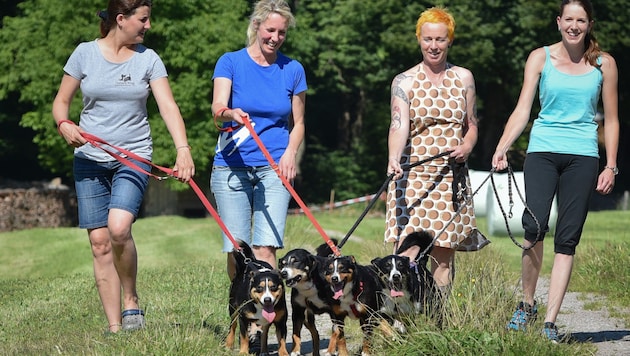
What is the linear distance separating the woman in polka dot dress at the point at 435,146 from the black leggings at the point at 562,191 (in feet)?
1.53

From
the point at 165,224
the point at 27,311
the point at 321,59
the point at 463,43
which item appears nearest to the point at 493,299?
the point at 27,311

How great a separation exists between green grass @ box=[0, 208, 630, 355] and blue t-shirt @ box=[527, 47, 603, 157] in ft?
3.37

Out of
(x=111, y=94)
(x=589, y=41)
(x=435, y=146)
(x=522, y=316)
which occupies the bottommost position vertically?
(x=522, y=316)

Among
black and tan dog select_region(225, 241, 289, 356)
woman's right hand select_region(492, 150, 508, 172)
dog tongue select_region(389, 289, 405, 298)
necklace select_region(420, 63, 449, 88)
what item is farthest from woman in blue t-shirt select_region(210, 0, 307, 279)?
woman's right hand select_region(492, 150, 508, 172)

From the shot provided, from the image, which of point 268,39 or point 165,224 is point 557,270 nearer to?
point 268,39

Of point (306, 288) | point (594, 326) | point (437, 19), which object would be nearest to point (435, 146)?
point (437, 19)

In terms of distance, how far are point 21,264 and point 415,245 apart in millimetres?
13508

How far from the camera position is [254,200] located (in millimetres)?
7906

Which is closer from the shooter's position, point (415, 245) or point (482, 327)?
point (482, 327)

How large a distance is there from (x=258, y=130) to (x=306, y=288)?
1.10 meters

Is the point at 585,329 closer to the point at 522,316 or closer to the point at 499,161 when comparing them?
the point at 522,316

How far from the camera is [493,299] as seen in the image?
7.44 m

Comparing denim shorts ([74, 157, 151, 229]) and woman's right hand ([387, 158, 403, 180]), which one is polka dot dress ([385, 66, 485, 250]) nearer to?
woman's right hand ([387, 158, 403, 180])

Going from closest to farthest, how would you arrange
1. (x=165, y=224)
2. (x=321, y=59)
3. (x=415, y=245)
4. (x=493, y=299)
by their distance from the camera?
1. (x=493, y=299)
2. (x=415, y=245)
3. (x=165, y=224)
4. (x=321, y=59)
